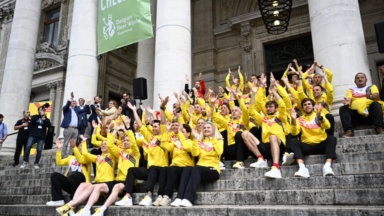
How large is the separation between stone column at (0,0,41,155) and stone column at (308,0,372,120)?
11801mm

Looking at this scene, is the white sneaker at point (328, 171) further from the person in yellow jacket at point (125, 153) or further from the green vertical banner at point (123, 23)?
the green vertical banner at point (123, 23)

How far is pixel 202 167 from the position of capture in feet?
15.8

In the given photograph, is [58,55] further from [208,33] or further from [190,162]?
[190,162]

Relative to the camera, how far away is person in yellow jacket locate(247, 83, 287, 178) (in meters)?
5.01

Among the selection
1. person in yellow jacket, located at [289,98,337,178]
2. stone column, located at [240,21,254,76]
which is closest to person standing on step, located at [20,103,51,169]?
person in yellow jacket, located at [289,98,337,178]

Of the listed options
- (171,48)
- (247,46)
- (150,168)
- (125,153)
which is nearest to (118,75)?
(247,46)

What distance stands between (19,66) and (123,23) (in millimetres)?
6697

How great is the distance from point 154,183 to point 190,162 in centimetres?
77

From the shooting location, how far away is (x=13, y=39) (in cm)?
1352

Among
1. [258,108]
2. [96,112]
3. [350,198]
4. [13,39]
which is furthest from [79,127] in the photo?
[350,198]

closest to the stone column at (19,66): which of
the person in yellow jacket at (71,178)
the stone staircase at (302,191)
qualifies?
the person in yellow jacket at (71,178)

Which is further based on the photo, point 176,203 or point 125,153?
point 125,153

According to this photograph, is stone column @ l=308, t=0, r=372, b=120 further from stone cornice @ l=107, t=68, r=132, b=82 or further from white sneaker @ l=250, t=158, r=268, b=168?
stone cornice @ l=107, t=68, r=132, b=82

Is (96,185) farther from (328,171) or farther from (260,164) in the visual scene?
(328,171)
